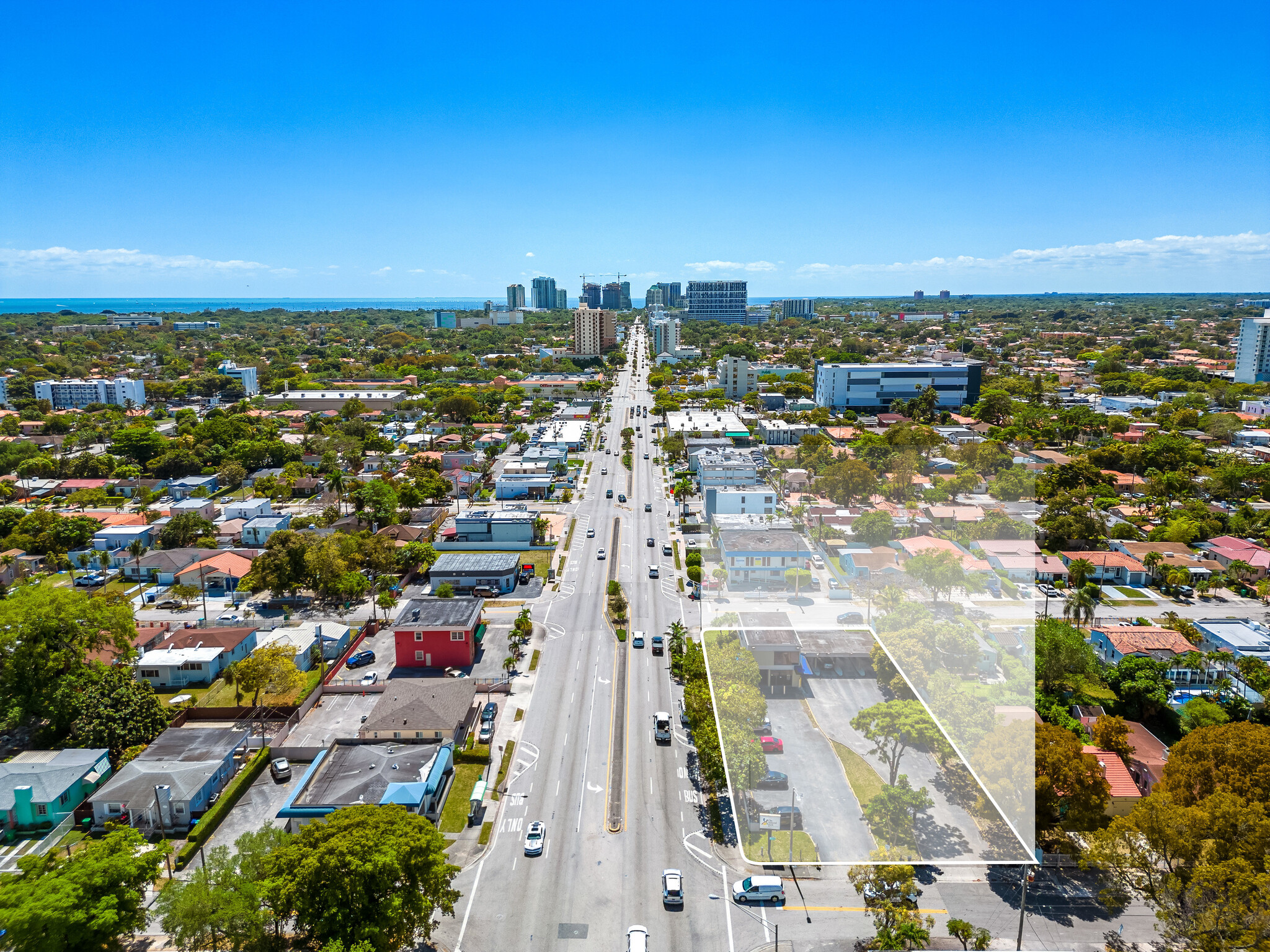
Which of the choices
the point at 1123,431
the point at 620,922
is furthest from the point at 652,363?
the point at 620,922

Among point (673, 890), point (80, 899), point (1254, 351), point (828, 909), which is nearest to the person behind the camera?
point (80, 899)

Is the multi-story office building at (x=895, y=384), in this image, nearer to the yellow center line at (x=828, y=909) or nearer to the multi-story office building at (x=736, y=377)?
the multi-story office building at (x=736, y=377)

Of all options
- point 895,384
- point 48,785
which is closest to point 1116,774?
point 48,785

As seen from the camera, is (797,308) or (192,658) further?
(797,308)

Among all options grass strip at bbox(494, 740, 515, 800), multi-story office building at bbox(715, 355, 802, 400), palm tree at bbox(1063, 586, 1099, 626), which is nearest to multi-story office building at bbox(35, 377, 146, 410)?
multi-story office building at bbox(715, 355, 802, 400)

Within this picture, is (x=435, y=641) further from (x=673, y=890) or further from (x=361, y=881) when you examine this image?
(x=673, y=890)

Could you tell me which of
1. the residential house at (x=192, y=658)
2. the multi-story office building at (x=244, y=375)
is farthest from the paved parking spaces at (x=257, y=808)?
the multi-story office building at (x=244, y=375)
